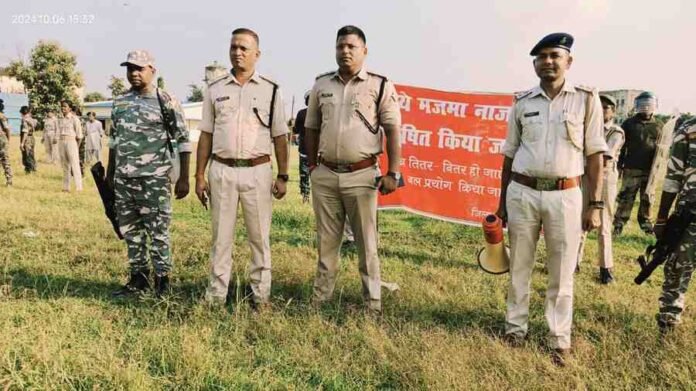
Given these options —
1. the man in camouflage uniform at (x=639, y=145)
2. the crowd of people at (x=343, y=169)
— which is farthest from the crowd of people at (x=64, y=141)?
the man in camouflage uniform at (x=639, y=145)

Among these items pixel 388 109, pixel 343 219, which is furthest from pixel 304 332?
pixel 388 109

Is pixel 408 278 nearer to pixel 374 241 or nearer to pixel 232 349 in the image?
pixel 374 241

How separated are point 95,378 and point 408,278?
3.03 meters

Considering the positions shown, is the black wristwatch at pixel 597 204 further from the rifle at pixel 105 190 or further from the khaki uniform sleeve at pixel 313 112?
the rifle at pixel 105 190

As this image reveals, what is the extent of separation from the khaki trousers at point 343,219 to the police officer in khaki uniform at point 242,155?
371 mm

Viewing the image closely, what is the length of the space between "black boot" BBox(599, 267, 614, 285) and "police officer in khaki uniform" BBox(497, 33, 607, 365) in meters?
2.00

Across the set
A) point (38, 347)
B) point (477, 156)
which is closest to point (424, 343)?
point (38, 347)

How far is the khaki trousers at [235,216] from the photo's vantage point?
3.79 metres

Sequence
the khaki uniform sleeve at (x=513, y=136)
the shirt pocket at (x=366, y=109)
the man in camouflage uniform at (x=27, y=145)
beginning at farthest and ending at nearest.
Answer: the man in camouflage uniform at (x=27, y=145) → the shirt pocket at (x=366, y=109) → the khaki uniform sleeve at (x=513, y=136)

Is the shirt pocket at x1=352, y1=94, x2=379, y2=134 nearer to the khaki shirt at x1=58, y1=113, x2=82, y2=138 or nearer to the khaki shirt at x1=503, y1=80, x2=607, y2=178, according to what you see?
the khaki shirt at x1=503, y1=80, x2=607, y2=178

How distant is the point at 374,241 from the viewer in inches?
153

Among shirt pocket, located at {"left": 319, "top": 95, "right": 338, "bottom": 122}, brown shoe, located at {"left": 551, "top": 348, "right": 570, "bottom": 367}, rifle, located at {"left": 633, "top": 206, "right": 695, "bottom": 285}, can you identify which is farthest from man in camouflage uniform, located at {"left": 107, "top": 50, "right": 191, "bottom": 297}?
rifle, located at {"left": 633, "top": 206, "right": 695, "bottom": 285}

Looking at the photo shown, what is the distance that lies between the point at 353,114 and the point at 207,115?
1.17m

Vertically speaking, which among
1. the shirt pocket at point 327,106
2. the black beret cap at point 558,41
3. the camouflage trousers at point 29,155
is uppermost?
the black beret cap at point 558,41
